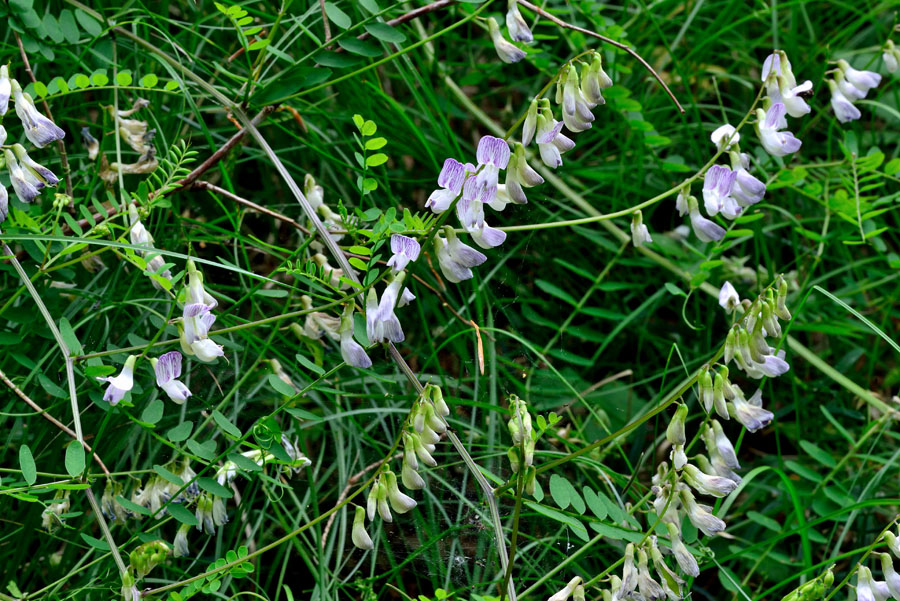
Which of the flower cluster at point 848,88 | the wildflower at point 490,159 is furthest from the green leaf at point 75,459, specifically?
the flower cluster at point 848,88

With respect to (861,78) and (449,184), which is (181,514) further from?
(861,78)

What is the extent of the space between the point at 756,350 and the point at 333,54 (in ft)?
2.89

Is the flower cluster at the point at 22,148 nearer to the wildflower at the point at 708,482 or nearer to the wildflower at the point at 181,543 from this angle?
the wildflower at the point at 181,543

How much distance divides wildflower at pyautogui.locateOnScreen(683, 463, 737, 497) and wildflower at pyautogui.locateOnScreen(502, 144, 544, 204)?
0.43 metres

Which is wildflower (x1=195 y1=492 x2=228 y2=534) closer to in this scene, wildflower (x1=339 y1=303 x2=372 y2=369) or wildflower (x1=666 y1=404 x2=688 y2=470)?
wildflower (x1=339 y1=303 x2=372 y2=369)

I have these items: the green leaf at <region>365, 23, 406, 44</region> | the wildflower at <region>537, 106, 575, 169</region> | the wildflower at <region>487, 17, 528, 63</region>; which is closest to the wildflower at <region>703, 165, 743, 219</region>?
the wildflower at <region>537, 106, 575, 169</region>

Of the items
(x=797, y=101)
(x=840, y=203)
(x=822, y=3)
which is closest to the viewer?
(x=797, y=101)

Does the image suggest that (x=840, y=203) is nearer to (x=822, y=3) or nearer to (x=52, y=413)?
(x=822, y=3)

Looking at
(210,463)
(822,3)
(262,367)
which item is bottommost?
(822,3)

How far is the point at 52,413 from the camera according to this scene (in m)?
1.58

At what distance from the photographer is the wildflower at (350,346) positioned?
1251 mm

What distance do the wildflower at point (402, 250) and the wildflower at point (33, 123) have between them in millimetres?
557

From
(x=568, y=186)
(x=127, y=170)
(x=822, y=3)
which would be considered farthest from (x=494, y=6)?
(x=127, y=170)

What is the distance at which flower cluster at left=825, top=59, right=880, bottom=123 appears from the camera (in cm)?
157
